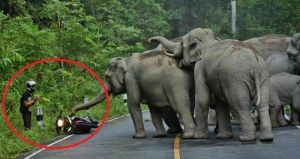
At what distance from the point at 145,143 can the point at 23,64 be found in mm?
10870

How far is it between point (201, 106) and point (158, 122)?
2164mm

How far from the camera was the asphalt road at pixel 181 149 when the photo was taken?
14.6 meters

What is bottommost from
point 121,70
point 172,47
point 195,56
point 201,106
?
point 201,106

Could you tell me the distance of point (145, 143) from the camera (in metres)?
18.3

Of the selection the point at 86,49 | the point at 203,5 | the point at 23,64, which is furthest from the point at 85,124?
the point at 203,5

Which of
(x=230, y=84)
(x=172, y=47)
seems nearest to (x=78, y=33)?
(x=172, y=47)

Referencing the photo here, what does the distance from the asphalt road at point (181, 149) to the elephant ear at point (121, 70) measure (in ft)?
6.44

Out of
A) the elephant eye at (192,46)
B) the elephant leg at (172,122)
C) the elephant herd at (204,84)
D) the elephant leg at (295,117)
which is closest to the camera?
the elephant herd at (204,84)

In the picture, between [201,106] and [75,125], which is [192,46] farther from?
[75,125]

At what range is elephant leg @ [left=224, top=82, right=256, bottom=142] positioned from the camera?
16.9 meters

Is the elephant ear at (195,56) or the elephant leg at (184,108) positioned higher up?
the elephant ear at (195,56)

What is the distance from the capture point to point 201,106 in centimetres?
1869

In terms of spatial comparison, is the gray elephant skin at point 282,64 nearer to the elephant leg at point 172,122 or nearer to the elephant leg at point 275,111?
the elephant leg at point 275,111

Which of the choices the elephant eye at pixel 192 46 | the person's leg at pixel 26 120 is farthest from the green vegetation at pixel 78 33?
the elephant eye at pixel 192 46
